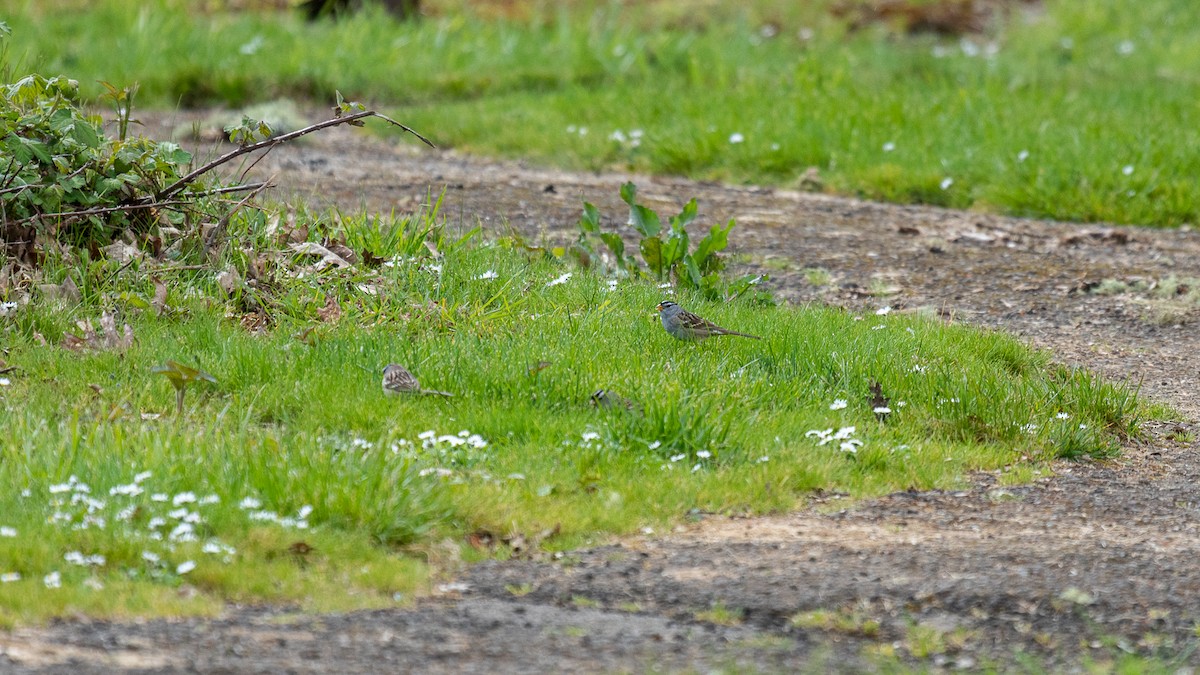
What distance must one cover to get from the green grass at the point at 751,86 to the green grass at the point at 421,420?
3201 mm

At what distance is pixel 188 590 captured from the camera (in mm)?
3902

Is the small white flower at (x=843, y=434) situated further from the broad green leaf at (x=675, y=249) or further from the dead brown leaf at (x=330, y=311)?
the dead brown leaf at (x=330, y=311)

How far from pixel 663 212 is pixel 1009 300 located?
2420 millimetres

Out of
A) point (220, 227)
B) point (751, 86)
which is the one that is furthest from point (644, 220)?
point (751, 86)

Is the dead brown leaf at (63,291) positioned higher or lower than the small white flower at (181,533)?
higher

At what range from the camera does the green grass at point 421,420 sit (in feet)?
13.6

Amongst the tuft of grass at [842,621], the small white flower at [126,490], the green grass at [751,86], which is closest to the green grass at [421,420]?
the small white flower at [126,490]

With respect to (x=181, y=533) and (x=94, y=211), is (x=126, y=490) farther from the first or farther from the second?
(x=94, y=211)

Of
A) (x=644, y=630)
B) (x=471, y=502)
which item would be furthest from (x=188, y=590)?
(x=644, y=630)

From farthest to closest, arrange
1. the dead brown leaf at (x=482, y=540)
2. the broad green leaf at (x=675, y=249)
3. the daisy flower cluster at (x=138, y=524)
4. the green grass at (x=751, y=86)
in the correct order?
the green grass at (x=751, y=86), the broad green leaf at (x=675, y=249), the dead brown leaf at (x=482, y=540), the daisy flower cluster at (x=138, y=524)

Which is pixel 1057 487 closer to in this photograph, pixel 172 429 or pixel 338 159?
pixel 172 429

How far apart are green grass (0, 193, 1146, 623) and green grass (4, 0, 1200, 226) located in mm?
3201

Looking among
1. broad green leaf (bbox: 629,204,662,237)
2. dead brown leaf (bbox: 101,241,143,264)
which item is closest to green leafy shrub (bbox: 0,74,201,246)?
dead brown leaf (bbox: 101,241,143,264)

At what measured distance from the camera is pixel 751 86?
12.4 metres
